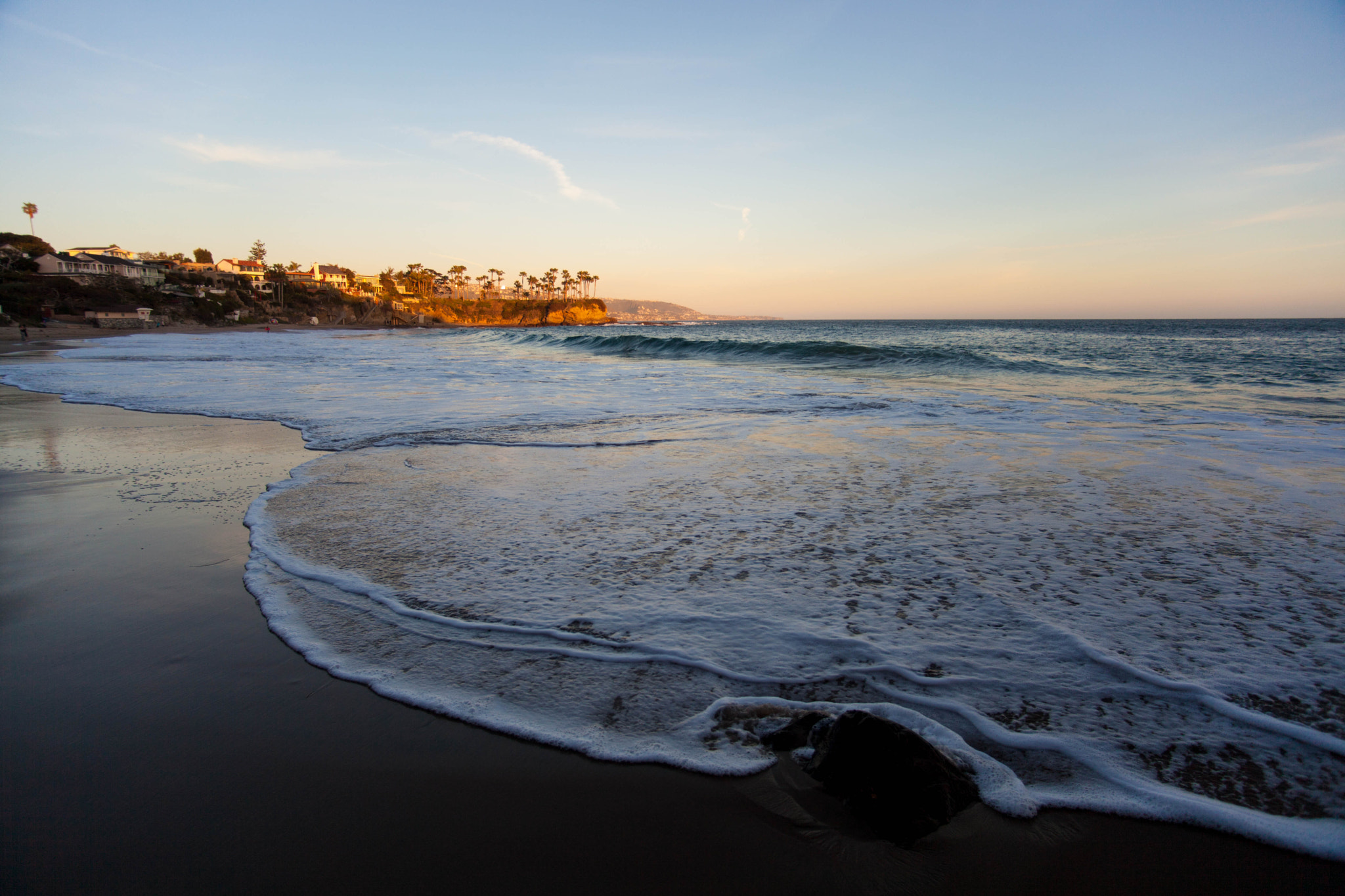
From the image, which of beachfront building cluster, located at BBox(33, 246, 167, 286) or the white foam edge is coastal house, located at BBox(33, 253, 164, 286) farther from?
the white foam edge

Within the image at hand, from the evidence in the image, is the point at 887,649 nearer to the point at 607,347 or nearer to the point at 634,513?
the point at 634,513

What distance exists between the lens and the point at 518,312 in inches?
4582

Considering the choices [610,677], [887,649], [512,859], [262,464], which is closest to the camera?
[512,859]

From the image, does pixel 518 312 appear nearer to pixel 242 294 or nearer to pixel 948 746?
pixel 242 294

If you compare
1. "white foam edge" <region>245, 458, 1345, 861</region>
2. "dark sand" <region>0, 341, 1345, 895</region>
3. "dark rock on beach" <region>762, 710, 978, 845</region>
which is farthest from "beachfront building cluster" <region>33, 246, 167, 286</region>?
"dark rock on beach" <region>762, 710, 978, 845</region>

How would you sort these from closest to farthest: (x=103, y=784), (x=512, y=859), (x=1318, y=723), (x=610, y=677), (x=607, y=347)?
(x=512, y=859), (x=103, y=784), (x=1318, y=723), (x=610, y=677), (x=607, y=347)

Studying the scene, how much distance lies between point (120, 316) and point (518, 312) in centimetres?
6900

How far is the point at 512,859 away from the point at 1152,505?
16.0ft

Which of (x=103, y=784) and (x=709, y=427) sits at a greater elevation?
(x=709, y=427)

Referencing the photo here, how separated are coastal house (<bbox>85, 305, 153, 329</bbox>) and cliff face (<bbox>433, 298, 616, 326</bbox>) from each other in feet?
157

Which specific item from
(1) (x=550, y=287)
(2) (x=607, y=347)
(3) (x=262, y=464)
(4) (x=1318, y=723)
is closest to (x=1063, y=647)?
(4) (x=1318, y=723)

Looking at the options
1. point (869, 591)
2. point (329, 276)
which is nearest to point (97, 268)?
point (329, 276)

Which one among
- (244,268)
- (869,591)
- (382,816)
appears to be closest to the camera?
(382,816)

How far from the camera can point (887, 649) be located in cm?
246
